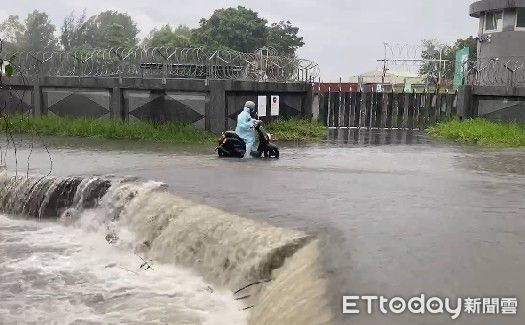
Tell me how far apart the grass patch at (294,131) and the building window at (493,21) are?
13413 mm

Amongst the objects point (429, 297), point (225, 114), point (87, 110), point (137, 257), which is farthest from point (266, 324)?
point (87, 110)

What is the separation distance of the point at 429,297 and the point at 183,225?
401 centimetres

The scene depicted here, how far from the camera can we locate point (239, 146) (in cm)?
1346

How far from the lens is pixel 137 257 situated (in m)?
8.48

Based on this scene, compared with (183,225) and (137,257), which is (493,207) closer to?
(183,225)

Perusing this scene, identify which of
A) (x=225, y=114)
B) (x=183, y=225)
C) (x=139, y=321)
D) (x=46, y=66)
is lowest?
(x=139, y=321)

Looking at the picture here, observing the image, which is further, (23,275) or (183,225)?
(183,225)

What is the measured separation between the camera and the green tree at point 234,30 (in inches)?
1999

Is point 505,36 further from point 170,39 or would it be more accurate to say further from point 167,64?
point 170,39

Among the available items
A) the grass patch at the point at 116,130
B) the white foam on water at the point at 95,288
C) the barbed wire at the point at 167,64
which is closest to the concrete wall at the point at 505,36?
the barbed wire at the point at 167,64

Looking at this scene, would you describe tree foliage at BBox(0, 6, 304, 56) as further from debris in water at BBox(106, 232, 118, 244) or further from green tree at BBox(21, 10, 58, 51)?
debris in water at BBox(106, 232, 118, 244)

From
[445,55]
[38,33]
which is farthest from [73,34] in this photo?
[445,55]

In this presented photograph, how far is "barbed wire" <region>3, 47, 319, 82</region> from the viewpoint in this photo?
1805cm

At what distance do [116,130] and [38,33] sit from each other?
5869 centimetres
